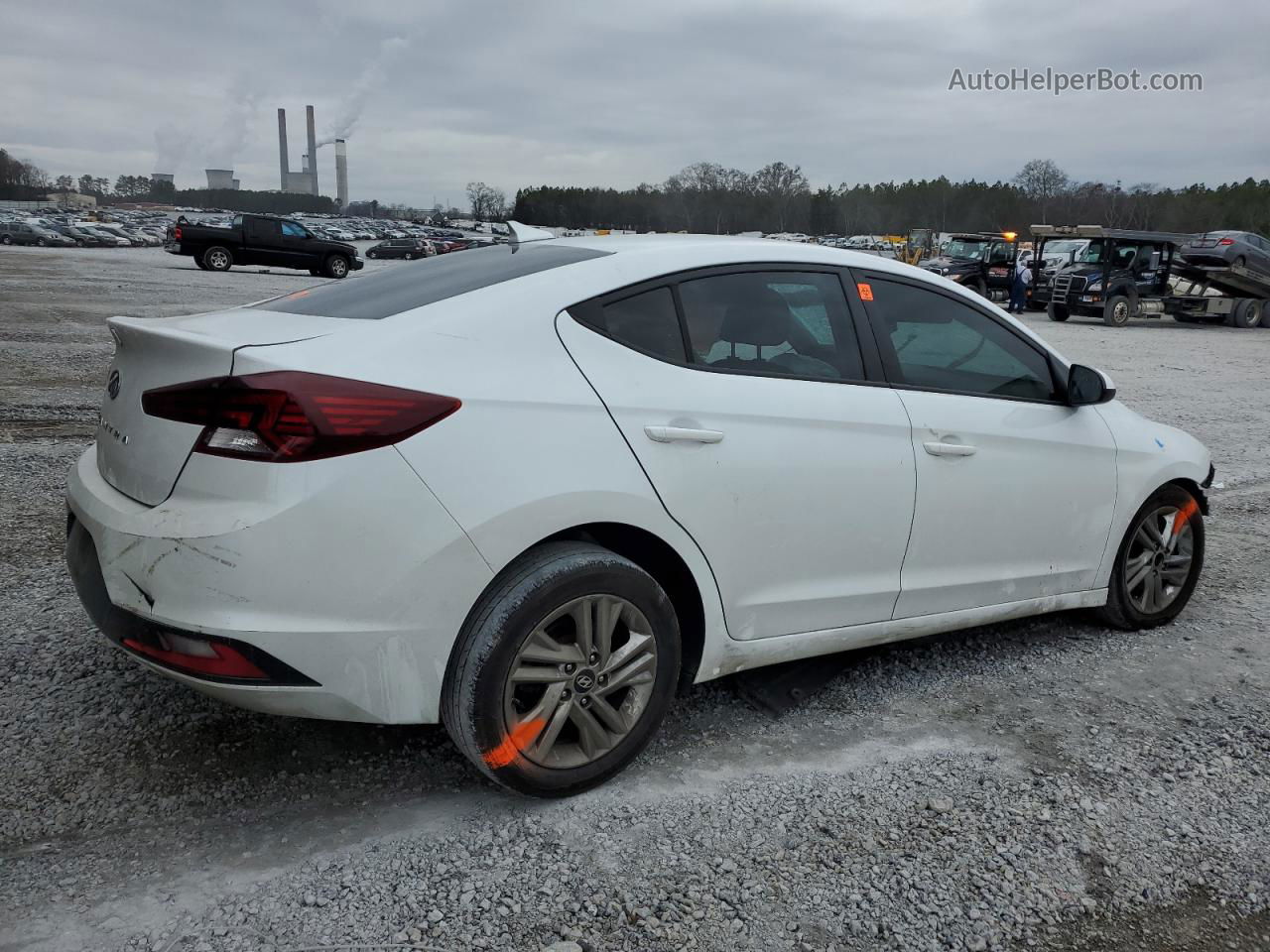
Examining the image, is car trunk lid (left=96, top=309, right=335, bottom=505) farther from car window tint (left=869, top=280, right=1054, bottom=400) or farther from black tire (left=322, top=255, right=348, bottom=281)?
black tire (left=322, top=255, right=348, bottom=281)

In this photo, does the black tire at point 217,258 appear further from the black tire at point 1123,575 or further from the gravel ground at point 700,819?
the black tire at point 1123,575

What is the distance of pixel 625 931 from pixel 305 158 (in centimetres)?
18288

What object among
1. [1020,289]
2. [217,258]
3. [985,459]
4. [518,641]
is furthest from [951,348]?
[217,258]

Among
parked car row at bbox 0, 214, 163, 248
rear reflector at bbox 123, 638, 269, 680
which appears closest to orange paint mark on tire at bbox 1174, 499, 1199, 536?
rear reflector at bbox 123, 638, 269, 680

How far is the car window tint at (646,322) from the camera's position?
2984mm

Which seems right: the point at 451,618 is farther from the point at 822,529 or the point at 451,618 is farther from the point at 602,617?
the point at 822,529

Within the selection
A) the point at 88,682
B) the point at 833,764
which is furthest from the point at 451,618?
the point at 88,682

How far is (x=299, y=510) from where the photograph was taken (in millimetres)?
2441

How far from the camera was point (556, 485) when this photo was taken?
2715mm

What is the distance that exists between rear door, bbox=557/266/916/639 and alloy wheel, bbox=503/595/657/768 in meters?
0.33

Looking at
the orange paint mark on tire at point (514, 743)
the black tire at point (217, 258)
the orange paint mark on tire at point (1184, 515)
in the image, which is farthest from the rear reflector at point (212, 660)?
the black tire at point (217, 258)

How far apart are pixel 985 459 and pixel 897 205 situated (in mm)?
126238

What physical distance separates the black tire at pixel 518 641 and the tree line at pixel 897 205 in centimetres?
7776

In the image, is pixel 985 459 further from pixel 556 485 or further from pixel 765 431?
pixel 556 485
